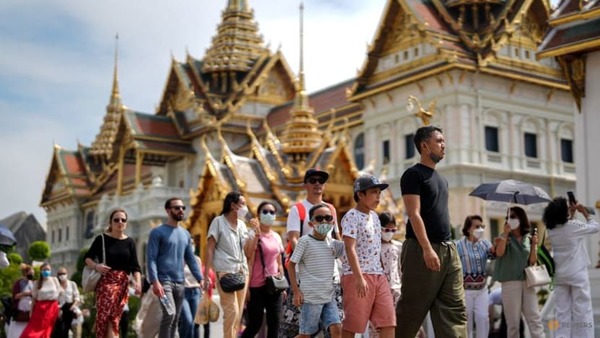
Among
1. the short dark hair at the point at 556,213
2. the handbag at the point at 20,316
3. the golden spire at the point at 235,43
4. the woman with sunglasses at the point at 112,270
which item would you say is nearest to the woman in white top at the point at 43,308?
the handbag at the point at 20,316

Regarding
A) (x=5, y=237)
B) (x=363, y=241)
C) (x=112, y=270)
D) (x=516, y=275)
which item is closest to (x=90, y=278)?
(x=112, y=270)

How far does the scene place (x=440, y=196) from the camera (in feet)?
18.6

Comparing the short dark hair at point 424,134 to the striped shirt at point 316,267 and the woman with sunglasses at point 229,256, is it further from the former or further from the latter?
the woman with sunglasses at point 229,256

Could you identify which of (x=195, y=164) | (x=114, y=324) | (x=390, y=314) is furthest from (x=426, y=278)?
(x=195, y=164)

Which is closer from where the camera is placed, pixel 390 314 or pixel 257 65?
pixel 390 314

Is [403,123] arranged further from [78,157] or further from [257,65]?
[78,157]

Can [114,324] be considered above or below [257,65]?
below

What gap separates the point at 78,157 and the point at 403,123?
115 feet

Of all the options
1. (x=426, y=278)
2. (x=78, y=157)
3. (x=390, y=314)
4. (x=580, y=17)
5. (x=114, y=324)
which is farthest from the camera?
(x=78, y=157)

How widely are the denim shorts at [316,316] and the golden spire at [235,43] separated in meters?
39.9

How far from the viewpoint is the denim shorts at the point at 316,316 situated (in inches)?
244

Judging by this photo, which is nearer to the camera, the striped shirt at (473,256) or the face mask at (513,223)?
the face mask at (513,223)

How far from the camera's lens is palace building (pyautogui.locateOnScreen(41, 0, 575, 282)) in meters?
15.5

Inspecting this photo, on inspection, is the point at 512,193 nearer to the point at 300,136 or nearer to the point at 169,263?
the point at 169,263
